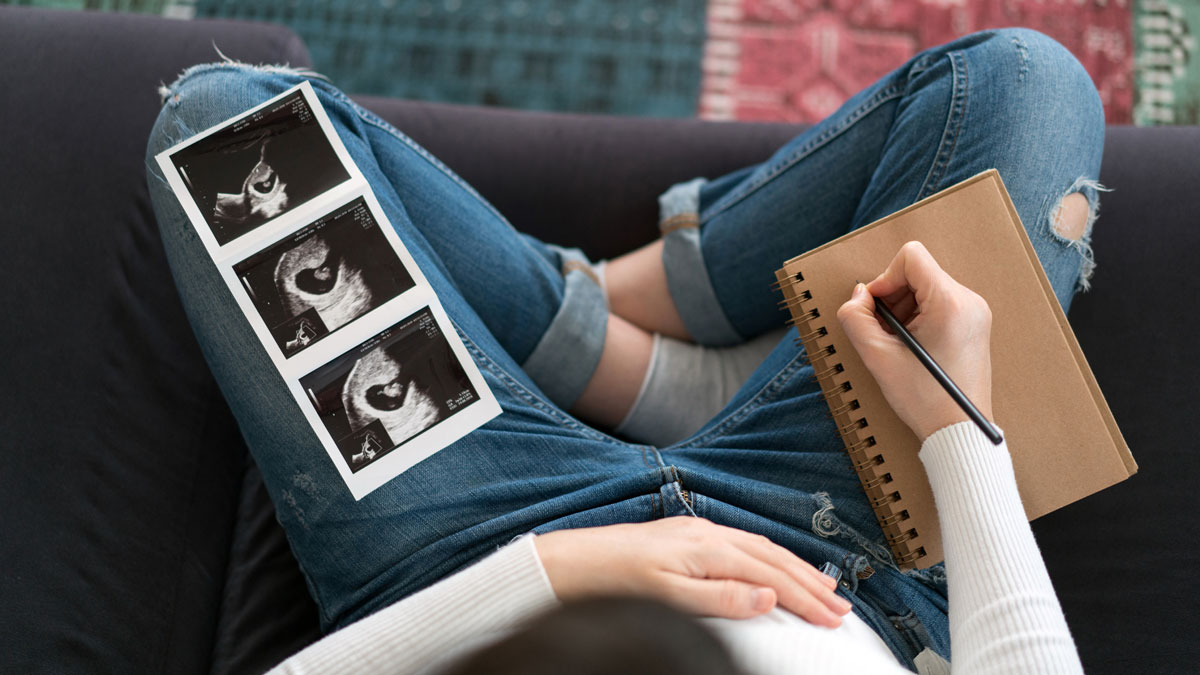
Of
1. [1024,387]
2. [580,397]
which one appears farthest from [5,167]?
[1024,387]

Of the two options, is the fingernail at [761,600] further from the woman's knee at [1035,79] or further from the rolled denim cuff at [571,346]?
the woman's knee at [1035,79]

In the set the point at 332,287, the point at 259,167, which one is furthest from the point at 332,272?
the point at 259,167

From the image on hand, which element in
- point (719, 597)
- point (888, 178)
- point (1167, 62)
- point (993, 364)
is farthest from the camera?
point (1167, 62)

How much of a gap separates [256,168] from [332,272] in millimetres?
132

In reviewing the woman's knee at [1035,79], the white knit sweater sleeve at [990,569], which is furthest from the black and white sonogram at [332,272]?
the woman's knee at [1035,79]

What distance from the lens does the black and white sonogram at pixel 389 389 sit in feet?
2.60

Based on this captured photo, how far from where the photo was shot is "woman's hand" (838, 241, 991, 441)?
27.3 inches

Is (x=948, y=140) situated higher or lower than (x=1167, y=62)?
higher

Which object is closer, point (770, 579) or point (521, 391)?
point (770, 579)

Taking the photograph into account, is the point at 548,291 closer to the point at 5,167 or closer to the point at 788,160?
the point at 788,160

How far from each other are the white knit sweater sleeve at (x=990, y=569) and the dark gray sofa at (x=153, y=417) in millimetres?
349

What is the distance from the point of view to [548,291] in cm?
94

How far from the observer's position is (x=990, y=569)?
0.64 m

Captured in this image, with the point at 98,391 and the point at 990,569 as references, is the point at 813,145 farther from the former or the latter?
the point at 98,391
